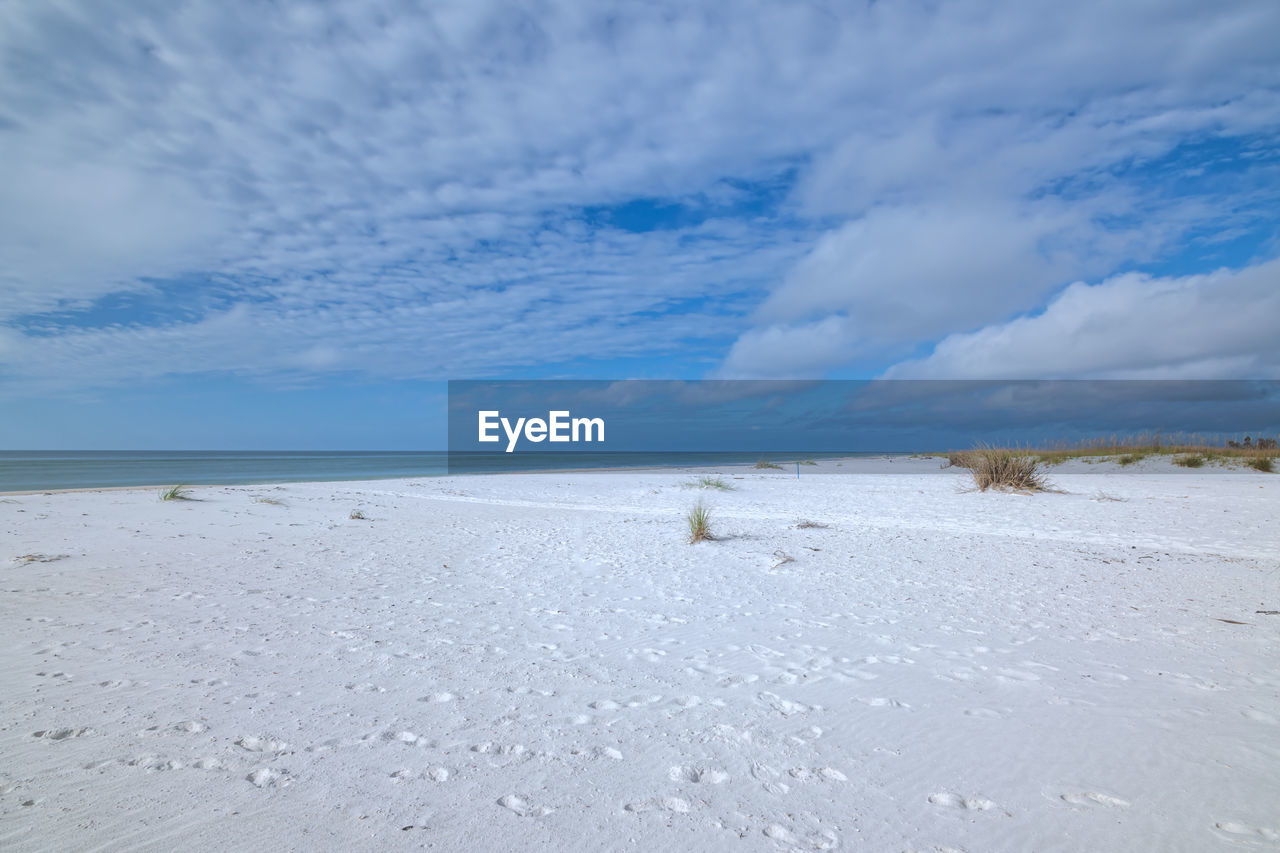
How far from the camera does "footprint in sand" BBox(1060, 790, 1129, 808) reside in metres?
2.62

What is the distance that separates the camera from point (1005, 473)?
15172mm

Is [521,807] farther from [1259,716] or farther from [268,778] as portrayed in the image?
[1259,716]

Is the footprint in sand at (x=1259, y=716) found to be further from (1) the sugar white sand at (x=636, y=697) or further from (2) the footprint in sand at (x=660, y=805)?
(2) the footprint in sand at (x=660, y=805)

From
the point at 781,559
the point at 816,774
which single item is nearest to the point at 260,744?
the point at 816,774

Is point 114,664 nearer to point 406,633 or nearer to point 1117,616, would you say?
point 406,633

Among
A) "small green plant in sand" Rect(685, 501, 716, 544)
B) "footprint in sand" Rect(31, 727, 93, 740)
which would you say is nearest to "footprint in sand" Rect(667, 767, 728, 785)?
"footprint in sand" Rect(31, 727, 93, 740)

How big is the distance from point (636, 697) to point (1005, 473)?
14.3 metres

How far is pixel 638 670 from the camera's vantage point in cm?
424

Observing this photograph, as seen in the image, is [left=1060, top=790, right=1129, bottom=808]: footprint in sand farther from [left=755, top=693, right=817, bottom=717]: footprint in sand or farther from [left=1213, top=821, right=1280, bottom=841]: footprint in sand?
[left=755, top=693, right=817, bottom=717]: footprint in sand

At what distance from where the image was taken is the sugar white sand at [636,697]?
8.23 feet

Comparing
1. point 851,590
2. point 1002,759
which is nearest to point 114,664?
point 1002,759

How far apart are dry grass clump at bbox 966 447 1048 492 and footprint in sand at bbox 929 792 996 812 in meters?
13.8

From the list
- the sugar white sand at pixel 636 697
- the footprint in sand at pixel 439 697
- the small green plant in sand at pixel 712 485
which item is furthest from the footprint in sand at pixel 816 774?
Answer: the small green plant in sand at pixel 712 485

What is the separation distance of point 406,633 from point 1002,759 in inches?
156
